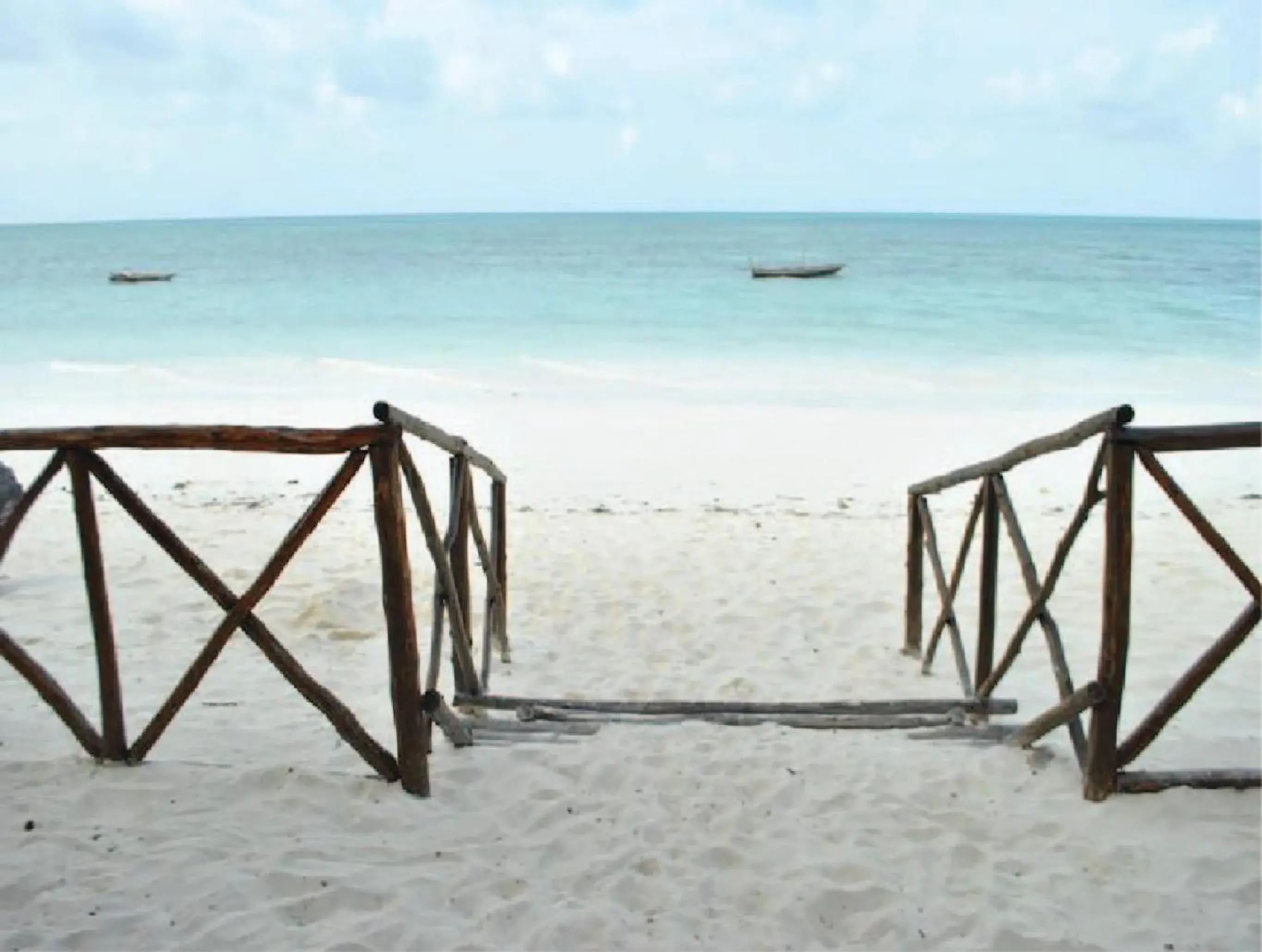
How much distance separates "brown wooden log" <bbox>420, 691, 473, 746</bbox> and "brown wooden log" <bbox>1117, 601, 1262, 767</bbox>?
2425 mm

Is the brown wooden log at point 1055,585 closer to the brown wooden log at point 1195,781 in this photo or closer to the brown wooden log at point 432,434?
the brown wooden log at point 1195,781

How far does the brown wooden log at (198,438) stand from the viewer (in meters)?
3.44

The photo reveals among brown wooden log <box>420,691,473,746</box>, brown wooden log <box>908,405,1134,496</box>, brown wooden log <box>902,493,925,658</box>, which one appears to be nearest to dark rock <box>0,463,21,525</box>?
brown wooden log <box>420,691,473,746</box>

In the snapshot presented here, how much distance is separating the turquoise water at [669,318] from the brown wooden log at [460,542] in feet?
43.4

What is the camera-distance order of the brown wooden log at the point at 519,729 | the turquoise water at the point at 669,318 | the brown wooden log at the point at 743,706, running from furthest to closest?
the turquoise water at the point at 669,318
the brown wooden log at the point at 743,706
the brown wooden log at the point at 519,729

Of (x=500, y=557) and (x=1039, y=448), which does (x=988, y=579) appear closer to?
(x=1039, y=448)

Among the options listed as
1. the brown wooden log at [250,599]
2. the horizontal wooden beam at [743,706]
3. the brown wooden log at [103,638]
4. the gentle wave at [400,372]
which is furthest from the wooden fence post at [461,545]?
the gentle wave at [400,372]

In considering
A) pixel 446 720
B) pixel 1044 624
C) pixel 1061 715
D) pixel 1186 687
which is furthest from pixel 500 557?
pixel 1186 687

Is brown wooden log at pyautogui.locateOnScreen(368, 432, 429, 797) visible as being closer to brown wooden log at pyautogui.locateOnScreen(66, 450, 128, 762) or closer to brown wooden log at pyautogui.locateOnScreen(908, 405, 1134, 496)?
brown wooden log at pyautogui.locateOnScreen(66, 450, 128, 762)

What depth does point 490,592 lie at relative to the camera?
220 inches

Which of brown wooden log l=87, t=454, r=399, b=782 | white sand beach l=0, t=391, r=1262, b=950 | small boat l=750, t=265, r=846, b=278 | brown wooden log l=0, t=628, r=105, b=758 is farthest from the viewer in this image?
small boat l=750, t=265, r=846, b=278

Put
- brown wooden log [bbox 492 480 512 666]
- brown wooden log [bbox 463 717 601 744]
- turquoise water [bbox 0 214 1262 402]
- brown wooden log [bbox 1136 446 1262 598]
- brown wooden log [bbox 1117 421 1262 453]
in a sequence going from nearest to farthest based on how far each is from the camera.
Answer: brown wooden log [bbox 1117 421 1262 453]
brown wooden log [bbox 1136 446 1262 598]
brown wooden log [bbox 463 717 601 744]
brown wooden log [bbox 492 480 512 666]
turquoise water [bbox 0 214 1262 402]

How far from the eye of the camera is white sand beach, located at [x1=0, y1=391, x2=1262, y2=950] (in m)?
2.92

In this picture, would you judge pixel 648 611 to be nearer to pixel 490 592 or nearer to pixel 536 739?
pixel 490 592
